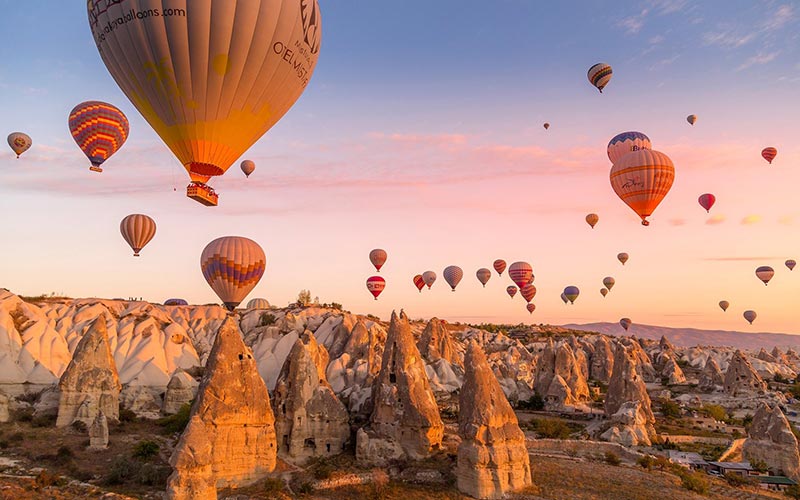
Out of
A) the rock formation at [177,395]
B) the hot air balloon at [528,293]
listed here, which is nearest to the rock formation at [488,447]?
the rock formation at [177,395]

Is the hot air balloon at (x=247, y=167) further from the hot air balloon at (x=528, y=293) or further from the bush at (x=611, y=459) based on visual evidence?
the hot air balloon at (x=528, y=293)

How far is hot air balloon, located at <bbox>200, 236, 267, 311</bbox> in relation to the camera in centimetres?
3991

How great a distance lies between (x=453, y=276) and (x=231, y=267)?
51647 mm

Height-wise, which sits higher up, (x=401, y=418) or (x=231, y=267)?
(x=231, y=267)

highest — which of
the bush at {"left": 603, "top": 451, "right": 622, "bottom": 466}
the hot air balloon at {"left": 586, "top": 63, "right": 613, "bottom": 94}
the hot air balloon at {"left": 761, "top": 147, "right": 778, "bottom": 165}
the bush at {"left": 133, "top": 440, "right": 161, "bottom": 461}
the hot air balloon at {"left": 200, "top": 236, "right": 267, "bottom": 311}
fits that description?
the hot air balloon at {"left": 586, "top": 63, "right": 613, "bottom": 94}

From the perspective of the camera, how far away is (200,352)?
2394 inches

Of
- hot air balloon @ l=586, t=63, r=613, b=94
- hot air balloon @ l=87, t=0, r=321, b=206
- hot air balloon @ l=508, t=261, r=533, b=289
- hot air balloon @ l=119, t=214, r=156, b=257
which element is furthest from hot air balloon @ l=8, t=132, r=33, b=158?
hot air balloon @ l=508, t=261, r=533, b=289

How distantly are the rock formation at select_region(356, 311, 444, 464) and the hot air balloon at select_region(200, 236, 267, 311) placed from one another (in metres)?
18.3

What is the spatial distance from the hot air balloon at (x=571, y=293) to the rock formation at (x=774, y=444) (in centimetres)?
7179

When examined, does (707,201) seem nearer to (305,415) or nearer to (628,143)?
(628,143)

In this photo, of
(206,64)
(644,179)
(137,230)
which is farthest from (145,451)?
(644,179)

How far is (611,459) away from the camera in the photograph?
26.3 meters

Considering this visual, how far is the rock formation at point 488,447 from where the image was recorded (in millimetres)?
20234

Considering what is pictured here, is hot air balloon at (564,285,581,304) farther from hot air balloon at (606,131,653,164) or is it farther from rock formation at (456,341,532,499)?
rock formation at (456,341,532,499)
